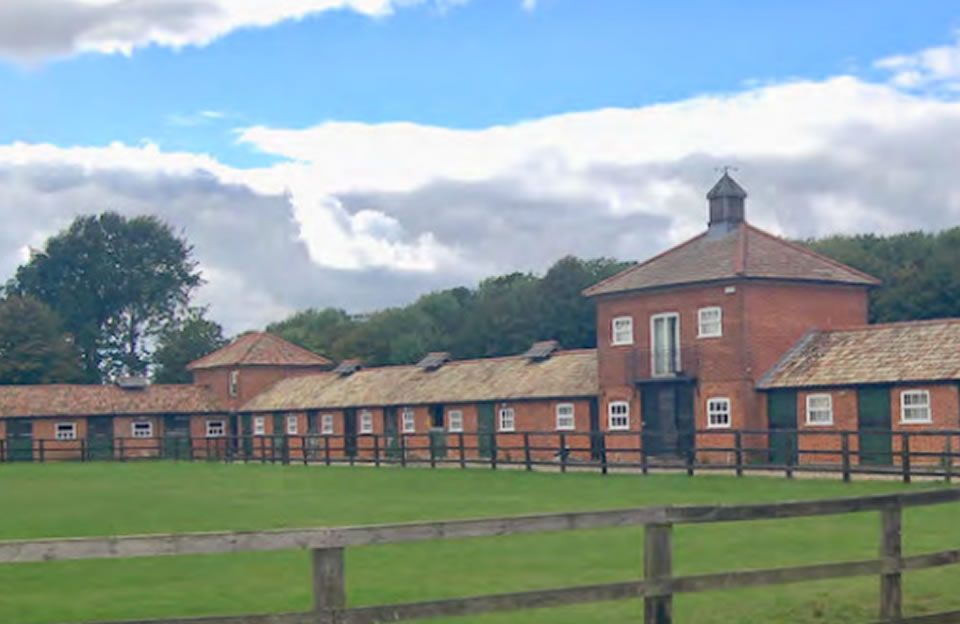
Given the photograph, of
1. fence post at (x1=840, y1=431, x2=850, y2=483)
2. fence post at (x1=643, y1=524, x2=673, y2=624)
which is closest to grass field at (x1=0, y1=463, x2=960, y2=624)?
fence post at (x1=840, y1=431, x2=850, y2=483)

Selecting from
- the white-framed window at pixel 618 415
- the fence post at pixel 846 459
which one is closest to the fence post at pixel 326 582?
the fence post at pixel 846 459

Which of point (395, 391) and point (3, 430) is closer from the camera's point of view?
point (395, 391)

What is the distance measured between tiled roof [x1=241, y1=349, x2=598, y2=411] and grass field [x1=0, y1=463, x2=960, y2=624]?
20.1 m

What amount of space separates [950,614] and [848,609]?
142 cm

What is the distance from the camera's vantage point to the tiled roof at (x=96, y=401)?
224 ft

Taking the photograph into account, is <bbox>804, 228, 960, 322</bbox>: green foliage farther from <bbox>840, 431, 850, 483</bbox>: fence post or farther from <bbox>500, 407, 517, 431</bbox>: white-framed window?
<bbox>840, 431, 850, 483</bbox>: fence post

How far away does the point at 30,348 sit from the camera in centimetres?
9075

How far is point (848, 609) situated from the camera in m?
11.7

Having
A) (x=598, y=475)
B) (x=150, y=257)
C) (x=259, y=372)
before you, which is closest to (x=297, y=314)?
(x=150, y=257)

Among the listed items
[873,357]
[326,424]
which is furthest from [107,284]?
[873,357]

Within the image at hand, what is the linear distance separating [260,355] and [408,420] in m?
17.5

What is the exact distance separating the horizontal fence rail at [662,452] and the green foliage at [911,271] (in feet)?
88.3

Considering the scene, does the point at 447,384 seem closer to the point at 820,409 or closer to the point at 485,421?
the point at 485,421

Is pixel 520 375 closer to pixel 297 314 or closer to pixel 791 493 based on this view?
pixel 791 493
